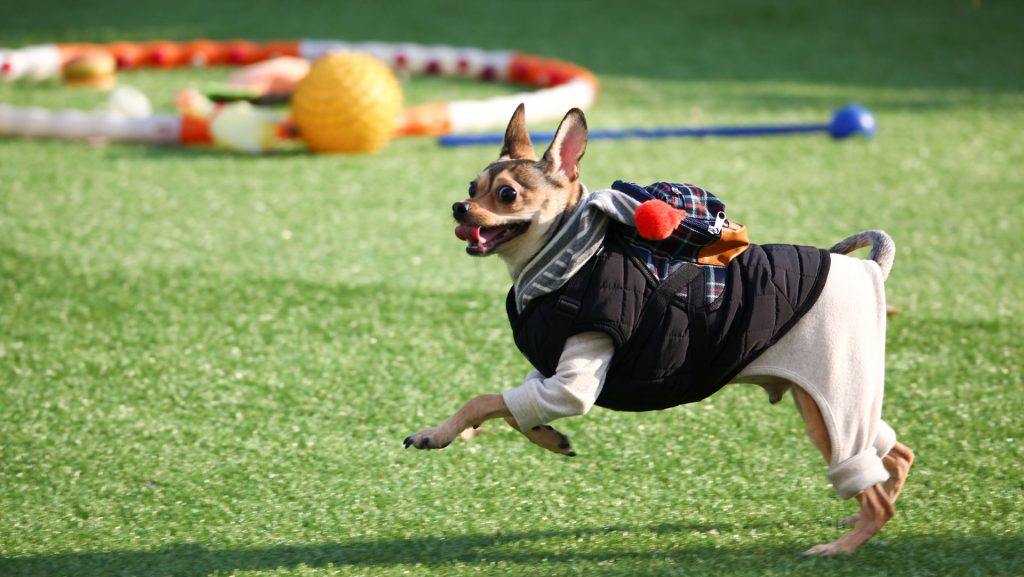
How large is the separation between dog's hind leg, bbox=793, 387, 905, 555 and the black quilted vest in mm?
184

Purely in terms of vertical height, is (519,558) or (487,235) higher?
(487,235)

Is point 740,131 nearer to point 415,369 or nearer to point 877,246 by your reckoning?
point 415,369

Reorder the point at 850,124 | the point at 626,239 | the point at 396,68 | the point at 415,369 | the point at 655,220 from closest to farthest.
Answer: the point at 655,220 → the point at 626,239 → the point at 415,369 → the point at 850,124 → the point at 396,68

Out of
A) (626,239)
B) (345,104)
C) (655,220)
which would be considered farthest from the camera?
(345,104)

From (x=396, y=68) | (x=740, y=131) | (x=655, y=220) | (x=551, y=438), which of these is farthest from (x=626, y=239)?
(x=396, y=68)

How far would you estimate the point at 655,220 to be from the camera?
8.45ft

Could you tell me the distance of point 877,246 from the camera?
290cm

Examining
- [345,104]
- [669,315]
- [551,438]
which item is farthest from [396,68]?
[669,315]

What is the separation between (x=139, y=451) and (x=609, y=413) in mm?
1435

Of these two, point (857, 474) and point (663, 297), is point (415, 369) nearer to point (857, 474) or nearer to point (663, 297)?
point (663, 297)

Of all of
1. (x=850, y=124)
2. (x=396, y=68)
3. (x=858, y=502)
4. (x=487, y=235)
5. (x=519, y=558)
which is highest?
(x=487, y=235)

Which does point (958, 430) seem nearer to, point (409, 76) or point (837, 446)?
point (837, 446)

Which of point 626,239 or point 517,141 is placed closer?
point 626,239

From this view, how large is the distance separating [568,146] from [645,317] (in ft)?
1.42
